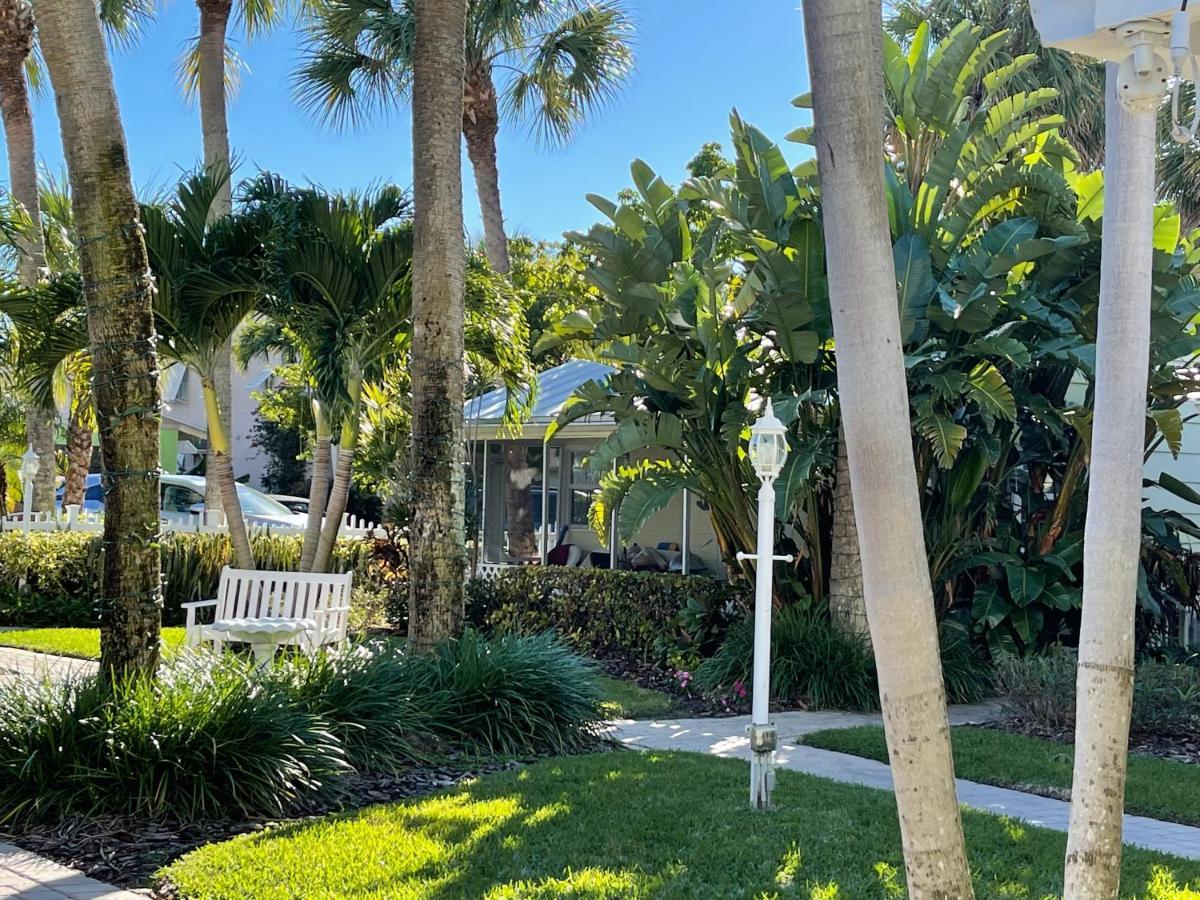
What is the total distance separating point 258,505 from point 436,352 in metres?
14.5

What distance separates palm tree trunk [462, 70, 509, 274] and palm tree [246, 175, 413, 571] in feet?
32.1

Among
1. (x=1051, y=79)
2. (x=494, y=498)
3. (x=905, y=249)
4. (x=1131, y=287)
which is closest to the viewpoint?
(x=1131, y=287)

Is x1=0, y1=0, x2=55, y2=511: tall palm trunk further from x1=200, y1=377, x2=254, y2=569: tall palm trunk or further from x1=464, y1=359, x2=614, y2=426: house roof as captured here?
x1=200, y1=377, x2=254, y2=569: tall palm trunk

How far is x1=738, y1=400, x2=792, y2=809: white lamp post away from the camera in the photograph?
22.3 feet

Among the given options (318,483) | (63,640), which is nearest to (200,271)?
(318,483)

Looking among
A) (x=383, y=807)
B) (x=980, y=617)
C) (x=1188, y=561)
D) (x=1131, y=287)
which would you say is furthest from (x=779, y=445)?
(x=1188, y=561)

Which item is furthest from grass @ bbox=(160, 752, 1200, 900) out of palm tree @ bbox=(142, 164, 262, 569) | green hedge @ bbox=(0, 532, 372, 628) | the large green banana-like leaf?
green hedge @ bbox=(0, 532, 372, 628)

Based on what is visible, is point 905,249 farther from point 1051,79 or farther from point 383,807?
point 1051,79

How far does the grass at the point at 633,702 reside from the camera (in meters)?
10.3

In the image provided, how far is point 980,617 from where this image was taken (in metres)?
11.4

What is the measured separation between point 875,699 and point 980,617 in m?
1.43

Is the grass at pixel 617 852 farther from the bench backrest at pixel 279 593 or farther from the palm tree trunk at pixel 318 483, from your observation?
the palm tree trunk at pixel 318 483

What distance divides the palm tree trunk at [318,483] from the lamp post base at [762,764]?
6.57 metres

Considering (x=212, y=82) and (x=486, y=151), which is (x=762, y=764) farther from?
(x=486, y=151)
